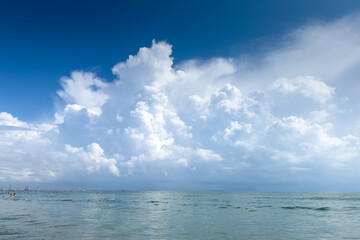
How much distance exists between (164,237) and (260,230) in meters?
12.9

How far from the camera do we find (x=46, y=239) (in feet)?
81.7

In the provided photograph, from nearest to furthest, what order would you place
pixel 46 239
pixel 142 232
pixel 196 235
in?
1. pixel 46 239
2. pixel 196 235
3. pixel 142 232

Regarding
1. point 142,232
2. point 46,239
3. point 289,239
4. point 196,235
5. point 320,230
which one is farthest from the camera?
point 320,230

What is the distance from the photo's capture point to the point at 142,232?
99.4 feet

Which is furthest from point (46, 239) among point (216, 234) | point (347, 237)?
point (347, 237)

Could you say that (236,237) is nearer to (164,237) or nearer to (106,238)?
(164,237)

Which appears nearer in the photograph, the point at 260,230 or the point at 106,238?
the point at 106,238

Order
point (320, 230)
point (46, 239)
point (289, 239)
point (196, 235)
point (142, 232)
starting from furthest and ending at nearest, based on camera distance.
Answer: point (320, 230) < point (142, 232) < point (196, 235) < point (289, 239) < point (46, 239)

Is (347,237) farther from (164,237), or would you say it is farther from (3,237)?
(3,237)

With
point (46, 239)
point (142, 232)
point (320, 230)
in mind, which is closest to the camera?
point (46, 239)

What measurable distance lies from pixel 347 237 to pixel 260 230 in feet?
30.8

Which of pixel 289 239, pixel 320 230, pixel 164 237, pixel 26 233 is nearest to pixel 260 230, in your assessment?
pixel 289 239

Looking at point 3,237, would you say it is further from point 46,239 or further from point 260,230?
point 260,230

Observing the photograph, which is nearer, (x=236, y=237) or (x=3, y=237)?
(x=3, y=237)
